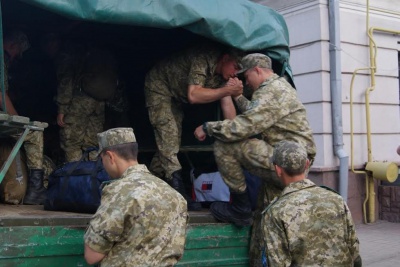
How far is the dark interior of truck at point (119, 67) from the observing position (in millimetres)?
5109

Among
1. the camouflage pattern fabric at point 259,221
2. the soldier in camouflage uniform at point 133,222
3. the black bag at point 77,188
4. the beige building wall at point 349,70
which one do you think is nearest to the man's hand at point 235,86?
the camouflage pattern fabric at point 259,221

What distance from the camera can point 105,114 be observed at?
5891mm

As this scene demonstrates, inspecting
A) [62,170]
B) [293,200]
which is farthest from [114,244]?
[62,170]

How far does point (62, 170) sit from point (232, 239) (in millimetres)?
1381

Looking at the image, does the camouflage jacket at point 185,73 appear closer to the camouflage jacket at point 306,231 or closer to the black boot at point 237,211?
the black boot at point 237,211

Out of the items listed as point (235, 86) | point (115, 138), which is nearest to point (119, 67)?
point (235, 86)

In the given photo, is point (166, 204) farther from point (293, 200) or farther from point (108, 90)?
point (108, 90)

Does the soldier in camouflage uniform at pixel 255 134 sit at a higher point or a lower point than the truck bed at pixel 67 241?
higher

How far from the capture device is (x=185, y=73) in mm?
4820

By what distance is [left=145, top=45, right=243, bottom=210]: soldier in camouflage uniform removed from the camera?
4496mm

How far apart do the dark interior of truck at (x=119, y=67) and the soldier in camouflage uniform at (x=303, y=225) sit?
2074mm

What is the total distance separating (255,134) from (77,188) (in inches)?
52.5

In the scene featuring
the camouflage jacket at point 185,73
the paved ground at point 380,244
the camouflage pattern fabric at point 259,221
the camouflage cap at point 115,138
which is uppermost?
the camouflage jacket at point 185,73

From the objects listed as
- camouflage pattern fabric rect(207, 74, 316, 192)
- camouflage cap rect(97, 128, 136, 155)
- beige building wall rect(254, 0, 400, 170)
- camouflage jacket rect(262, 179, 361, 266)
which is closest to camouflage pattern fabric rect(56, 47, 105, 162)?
camouflage pattern fabric rect(207, 74, 316, 192)
